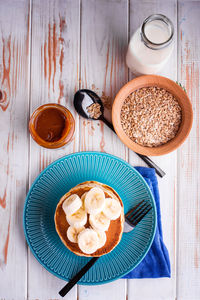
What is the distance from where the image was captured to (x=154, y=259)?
103cm

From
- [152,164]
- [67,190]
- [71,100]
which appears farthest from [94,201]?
[71,100]

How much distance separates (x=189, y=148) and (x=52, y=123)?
1.75ft

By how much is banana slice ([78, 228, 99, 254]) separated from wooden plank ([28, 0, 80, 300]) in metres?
0.29

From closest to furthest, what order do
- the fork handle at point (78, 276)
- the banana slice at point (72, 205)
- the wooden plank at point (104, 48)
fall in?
the banana slice at point (72, 205) < the fork handle at point (78, 276) < the wooden plank at point (104, 48)

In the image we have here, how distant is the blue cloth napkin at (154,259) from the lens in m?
1.02

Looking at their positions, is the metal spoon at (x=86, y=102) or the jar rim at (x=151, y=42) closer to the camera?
the jar rim at (x=151, y=42)

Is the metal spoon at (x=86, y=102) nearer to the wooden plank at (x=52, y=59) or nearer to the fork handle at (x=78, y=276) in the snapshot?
the wooden plank at (x=52, y=59)

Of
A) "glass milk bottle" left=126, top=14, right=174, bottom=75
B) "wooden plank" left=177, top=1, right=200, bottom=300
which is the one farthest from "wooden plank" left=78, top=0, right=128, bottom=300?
"wooden plank" left=177, top=1, right=200, bottom=300

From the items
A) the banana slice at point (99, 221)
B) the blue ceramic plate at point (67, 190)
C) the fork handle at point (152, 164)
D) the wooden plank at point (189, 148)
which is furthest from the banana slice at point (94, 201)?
the wooden plank at point (189, 148)

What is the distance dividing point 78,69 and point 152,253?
2.46ft

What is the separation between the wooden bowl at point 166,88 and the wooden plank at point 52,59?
0.19 metres

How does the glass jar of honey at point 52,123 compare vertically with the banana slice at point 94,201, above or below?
above

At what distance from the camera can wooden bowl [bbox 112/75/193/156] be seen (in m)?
0.97

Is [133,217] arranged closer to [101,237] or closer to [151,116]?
[101,237]
